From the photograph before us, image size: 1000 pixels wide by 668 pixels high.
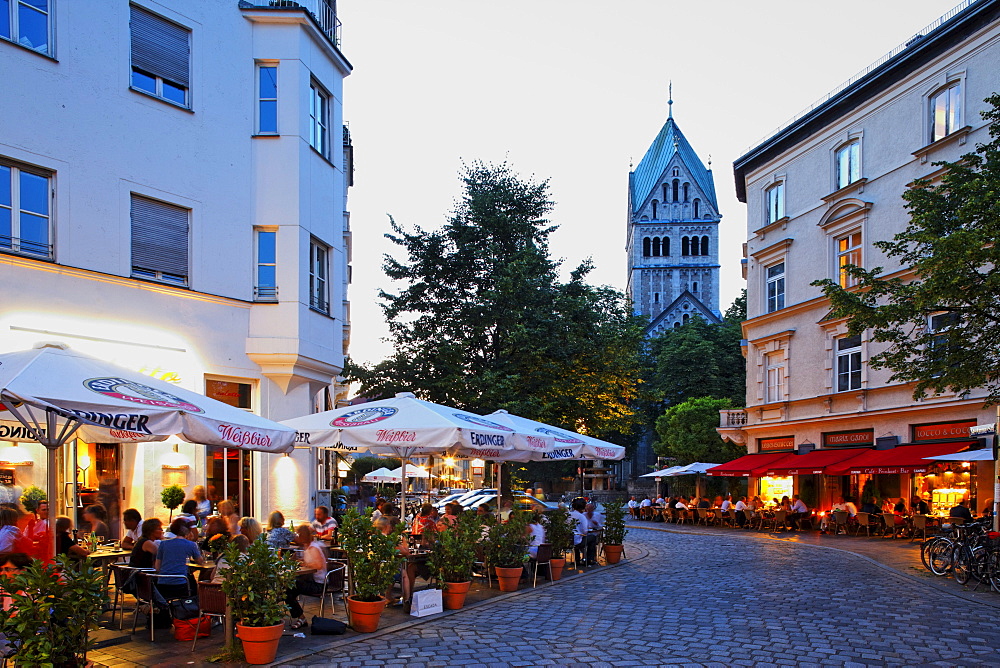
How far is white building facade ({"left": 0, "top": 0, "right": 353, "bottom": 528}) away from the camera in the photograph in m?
14.4

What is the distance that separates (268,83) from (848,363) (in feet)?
73.6

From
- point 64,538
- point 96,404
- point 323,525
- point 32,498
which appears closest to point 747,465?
point 323,525

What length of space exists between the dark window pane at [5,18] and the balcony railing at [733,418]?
32699 mm

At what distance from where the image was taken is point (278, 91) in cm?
1861

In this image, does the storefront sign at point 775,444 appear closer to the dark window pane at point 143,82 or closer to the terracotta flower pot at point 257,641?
the dark window pane at point 143,82

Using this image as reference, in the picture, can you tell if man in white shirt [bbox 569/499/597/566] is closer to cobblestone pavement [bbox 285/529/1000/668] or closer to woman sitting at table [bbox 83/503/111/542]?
cobblestone pavement [bbox 285/529/1000/668]

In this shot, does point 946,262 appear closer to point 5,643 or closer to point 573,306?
point 5,643

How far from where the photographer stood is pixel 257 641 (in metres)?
8.70

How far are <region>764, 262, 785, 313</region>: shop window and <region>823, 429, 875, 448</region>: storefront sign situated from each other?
5.98 m

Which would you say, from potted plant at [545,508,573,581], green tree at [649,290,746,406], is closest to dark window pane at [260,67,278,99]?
potted plant at [545,508,573,581]

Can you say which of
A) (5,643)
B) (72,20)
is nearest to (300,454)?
(72,20)

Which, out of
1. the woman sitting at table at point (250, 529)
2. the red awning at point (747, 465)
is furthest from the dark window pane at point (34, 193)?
the red awning at point (747, 465)

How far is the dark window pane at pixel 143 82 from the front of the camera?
637 inches

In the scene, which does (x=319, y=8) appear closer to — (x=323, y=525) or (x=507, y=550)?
(x=323, y=525)
